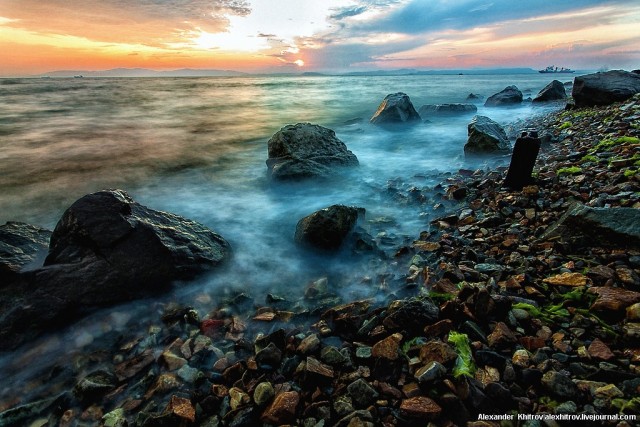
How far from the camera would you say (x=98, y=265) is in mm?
4133

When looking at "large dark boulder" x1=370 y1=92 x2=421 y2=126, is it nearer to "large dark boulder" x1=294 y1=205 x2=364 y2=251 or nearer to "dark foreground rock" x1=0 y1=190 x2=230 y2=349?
"large dark boulder" x1=294 y1=205 x2=364 y2=251

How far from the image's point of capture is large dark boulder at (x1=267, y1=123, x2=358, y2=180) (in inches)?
356

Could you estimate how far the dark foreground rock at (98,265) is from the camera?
370 centimetres

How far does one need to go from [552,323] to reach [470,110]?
23.3m

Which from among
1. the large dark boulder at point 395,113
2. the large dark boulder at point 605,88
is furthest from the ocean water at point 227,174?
the large dark boulder at point 605,88

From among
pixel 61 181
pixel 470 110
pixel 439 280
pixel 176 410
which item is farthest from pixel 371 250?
pixel 470 110

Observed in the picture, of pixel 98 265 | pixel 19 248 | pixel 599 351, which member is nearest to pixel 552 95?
pixel 599 351

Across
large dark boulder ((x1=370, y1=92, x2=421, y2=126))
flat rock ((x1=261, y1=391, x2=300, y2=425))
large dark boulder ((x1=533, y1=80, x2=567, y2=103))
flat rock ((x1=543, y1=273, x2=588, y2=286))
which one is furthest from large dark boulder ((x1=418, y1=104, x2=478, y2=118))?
flat rock ((x1=261, y1=391, x2=300, y2=425))

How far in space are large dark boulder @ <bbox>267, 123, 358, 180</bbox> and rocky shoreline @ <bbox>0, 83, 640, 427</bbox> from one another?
17.0 ft

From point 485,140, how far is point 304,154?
5.71 meters

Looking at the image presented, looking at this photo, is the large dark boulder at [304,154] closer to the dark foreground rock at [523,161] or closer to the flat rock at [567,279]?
the dark foreground rock at [523,161]

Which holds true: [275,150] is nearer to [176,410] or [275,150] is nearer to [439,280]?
[439,280]

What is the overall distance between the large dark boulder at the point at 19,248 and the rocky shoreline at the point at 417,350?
1724 mm

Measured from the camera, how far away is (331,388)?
2541 mm
